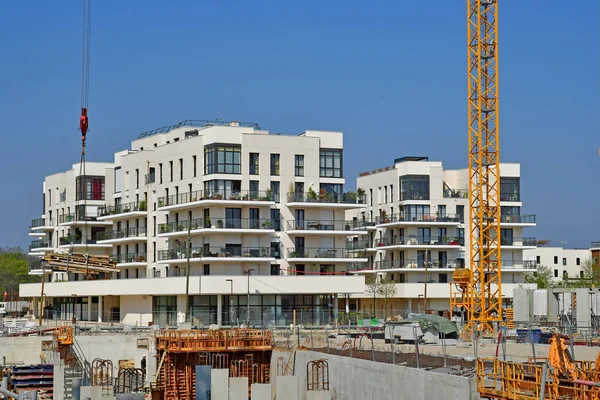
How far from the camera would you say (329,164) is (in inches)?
3583

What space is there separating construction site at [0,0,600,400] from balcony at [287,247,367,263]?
136 millimetres


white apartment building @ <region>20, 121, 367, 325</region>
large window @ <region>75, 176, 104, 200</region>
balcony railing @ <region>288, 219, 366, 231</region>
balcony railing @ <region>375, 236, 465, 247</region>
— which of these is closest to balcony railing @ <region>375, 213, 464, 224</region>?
balcony railing @ <region>375, 236, 465, 247</region>

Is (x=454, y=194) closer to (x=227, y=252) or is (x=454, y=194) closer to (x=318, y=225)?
(x=318, y=225)

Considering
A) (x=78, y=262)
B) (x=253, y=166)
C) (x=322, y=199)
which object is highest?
(x=253, y=166)

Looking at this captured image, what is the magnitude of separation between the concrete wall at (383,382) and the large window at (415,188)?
58344 millimetres

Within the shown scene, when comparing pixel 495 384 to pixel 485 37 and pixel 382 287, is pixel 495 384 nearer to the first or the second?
pixel 485 37

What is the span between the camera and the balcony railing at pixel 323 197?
88.3 metres

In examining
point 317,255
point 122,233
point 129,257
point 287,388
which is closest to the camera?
point 287,388

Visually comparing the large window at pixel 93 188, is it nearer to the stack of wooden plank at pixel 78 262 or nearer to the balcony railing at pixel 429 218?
the balcony railing at pixel 429 218

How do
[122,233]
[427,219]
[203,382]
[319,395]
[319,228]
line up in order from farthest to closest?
[427,219], [122,233], [319,228], [203,382], [319,395]

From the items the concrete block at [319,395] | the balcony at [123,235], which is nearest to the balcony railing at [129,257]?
the balcony at [123,235]

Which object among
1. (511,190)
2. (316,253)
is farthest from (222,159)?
(511,190)

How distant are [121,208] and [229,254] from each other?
62.9 feet

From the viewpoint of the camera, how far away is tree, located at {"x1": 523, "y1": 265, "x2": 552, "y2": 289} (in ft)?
380
